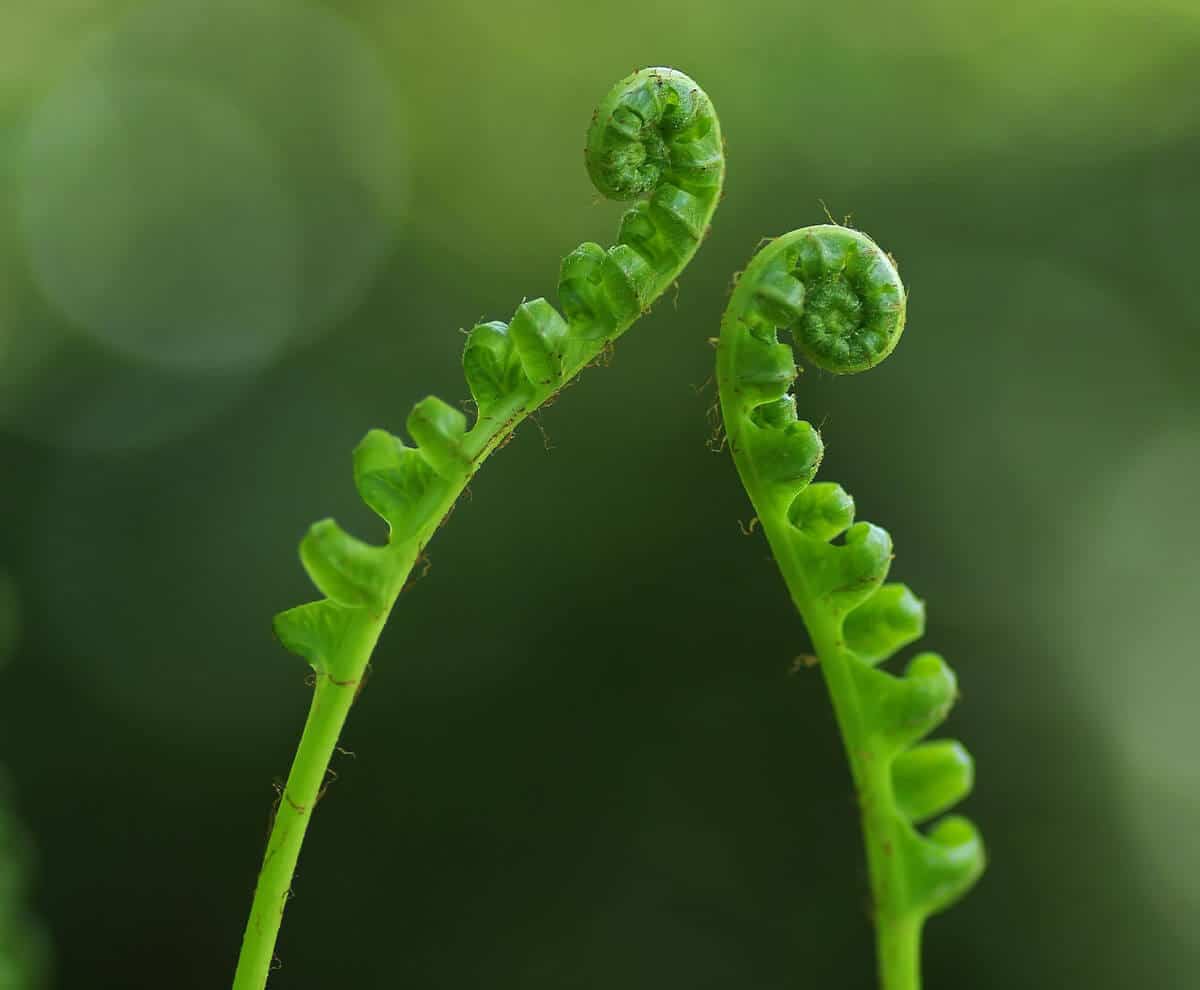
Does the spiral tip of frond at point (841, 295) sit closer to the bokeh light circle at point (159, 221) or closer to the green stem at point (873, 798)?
the green stem at point (873, 798)

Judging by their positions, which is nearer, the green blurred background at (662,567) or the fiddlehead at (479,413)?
the fiddlehead at (479,413)

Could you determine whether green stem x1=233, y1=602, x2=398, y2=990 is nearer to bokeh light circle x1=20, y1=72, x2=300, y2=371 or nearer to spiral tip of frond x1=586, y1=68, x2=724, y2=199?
spiral tip of frond x1=586, y1=68, x2=724, y2=199

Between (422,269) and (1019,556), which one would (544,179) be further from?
(1019,556)

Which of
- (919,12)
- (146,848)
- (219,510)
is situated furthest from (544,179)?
(146,848)

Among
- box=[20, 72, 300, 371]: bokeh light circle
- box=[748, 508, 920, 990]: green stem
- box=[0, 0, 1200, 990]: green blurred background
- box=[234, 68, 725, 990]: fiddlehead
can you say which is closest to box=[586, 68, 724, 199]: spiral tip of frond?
box=[234, 68, 725, 990]: fiddlehead

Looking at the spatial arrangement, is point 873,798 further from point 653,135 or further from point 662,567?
point 662,567

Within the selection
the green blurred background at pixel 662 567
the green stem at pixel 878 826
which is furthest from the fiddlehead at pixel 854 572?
the green blurred background at pixel 662 567

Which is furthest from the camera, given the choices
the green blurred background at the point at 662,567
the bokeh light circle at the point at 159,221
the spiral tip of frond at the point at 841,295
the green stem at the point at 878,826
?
the bokeh light circle at the point at 159,221
